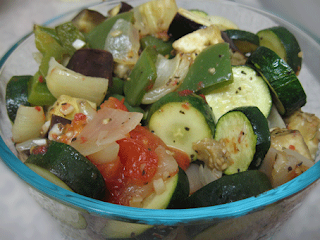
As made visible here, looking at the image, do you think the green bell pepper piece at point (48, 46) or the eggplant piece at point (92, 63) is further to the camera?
the green bell pepper piece at point (48, 46)

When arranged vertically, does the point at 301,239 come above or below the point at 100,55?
below

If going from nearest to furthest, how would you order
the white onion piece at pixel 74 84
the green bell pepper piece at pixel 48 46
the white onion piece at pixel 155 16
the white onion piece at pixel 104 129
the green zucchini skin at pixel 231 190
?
1. the green zucchini skin at pixel 231 190
2. the white onion piece at pixel 104 129
3. the white onion piece at pixel 74 84
4. the green bell pepper piece at pixel 48 46
5. the white onion piece at pixel 155 16

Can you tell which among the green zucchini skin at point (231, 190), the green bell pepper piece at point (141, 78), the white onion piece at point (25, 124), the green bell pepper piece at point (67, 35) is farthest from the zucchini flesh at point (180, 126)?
the green bell pepper piece at point (67, 35)

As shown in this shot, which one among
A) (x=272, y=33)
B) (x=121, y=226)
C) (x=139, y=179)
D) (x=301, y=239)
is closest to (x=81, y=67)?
(x=139, y=179)

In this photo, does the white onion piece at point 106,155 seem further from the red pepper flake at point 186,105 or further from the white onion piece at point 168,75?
the white onion piece at point 168,75

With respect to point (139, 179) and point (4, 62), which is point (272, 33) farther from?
point (4, 62)

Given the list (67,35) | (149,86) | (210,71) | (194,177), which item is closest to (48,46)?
(67,35)
